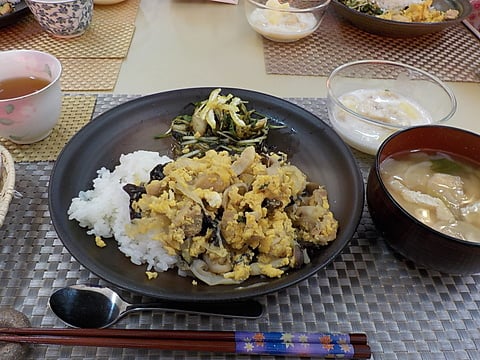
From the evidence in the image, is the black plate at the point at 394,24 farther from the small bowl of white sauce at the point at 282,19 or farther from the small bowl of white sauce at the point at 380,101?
the small bowl of white sauce at the point at 380,101

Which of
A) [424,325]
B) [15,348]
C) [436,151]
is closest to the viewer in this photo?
[15,348]

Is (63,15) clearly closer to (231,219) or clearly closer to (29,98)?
(29,98)

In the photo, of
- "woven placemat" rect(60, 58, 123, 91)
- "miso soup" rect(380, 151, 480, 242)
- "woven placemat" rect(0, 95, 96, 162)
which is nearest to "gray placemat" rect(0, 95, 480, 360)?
"miso soup" rect(380, 151, 480, 242)

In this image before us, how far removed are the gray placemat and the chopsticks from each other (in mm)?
55

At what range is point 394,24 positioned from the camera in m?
2.12

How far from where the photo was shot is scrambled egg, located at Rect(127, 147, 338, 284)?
1060mm

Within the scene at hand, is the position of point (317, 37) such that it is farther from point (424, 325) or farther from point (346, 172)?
point (424, 325)

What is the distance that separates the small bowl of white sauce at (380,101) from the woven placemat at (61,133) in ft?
3.13

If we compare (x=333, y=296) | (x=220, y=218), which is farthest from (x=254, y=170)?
(x=333, y=296)

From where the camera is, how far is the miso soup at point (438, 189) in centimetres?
112

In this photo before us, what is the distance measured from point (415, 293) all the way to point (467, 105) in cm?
112

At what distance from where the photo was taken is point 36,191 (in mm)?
1359

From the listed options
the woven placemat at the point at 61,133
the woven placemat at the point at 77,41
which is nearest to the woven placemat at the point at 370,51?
the woven placemat at the point at 77,41

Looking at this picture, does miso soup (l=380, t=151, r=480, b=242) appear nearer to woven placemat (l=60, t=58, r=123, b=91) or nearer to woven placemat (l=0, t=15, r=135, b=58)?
woven placemat (l=60, t=58, r=123, b=91)
